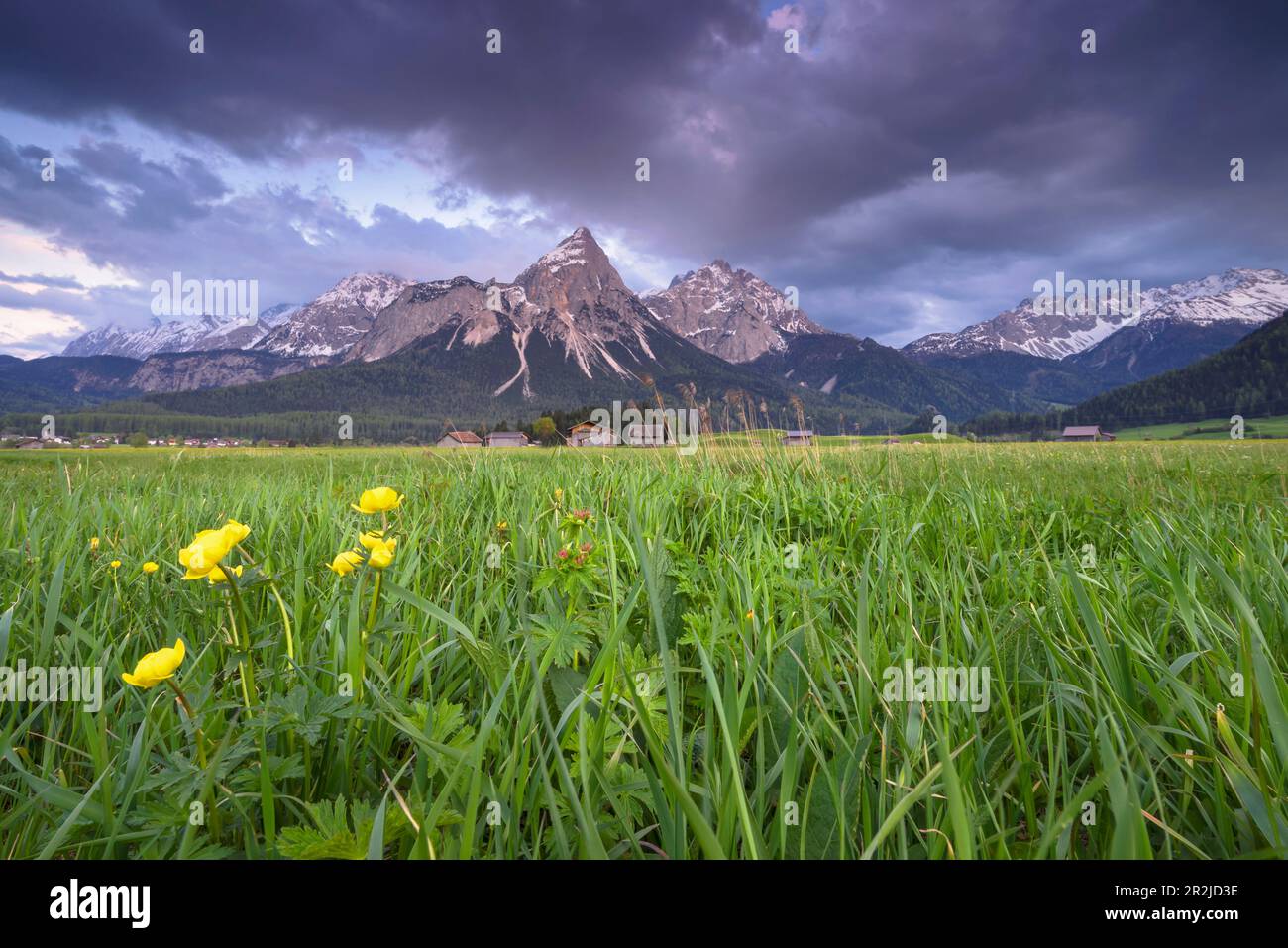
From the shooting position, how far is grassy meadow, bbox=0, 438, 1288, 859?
3.90 feet

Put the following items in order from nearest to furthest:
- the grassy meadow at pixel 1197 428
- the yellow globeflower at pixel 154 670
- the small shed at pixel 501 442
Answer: the yellow globeflower at pixel 154 670, the small shed at pixel 501 442, the grassy meadow at pixel 1197 428

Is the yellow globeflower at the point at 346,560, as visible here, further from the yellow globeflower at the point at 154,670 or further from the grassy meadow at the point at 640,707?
the yellow globeflower at the point at 154,670

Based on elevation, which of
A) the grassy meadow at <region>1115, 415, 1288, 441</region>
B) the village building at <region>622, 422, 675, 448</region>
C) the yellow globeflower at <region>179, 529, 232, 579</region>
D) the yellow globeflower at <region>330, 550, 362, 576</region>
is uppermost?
the grassy meadow at <region>1115, 415, 1288, 441</region>

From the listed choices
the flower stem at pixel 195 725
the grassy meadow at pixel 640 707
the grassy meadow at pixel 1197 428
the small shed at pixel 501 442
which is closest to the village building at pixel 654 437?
the small shed at pixel 501 442

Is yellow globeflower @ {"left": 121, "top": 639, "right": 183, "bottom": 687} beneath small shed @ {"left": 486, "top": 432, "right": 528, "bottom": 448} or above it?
beneath

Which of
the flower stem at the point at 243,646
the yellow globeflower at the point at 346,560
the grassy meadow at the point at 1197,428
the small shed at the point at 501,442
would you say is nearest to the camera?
the flower stem at the point at 243,646

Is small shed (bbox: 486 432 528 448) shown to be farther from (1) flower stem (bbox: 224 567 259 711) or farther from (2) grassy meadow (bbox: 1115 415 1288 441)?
(2) grassy meadow (bbox: 1115 415 1288 441)

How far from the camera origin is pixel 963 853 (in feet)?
3.26

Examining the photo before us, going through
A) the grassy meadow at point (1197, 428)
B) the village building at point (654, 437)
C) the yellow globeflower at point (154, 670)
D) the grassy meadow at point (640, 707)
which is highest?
the grassy meadow at point (1197, 428)

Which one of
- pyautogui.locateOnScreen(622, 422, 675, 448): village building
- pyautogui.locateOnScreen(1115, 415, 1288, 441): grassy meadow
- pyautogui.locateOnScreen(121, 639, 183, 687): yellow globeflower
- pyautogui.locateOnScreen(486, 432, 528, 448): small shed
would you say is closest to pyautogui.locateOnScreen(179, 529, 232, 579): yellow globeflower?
pyautogui.locateOnScreen(121, 639, 183, 687): yellow globeflower

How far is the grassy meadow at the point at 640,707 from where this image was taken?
1.19m
